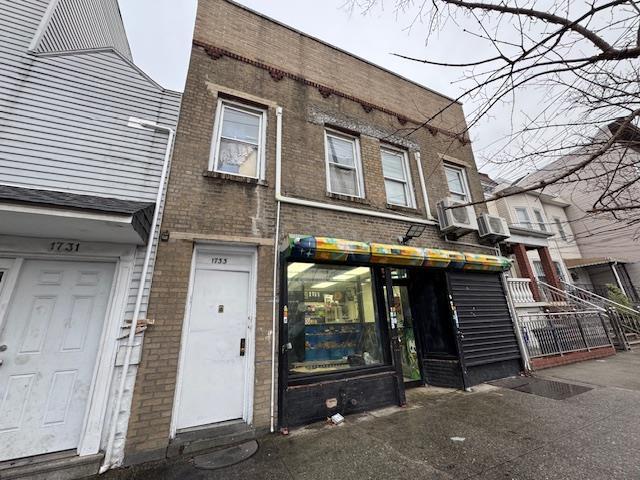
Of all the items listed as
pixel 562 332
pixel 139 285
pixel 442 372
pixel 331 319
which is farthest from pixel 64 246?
pixel 562 332

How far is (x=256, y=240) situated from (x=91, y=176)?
2.72m

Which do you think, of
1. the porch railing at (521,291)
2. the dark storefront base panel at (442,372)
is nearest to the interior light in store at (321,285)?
the dark storefront base panel at (442,372)

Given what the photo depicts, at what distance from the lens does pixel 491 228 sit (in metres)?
7.18

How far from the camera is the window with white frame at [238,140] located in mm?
5277

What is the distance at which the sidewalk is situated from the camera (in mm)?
2791

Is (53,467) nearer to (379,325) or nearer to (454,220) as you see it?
(379,325)

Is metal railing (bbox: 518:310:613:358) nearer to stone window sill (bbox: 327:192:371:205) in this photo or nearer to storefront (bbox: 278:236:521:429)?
storefront (bbox: 278:236:521:429)

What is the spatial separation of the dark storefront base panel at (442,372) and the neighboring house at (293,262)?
37 millimetres

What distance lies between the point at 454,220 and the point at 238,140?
5443 millimetres

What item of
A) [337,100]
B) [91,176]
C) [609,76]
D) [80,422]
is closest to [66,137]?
[91,176]

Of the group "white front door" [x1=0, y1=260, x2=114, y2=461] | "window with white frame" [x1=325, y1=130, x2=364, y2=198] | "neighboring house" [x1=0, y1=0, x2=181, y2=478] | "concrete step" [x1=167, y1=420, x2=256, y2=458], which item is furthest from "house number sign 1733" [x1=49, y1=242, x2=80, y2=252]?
"window with white frame" [x1=325, y1=130, x2=364, y2=198]

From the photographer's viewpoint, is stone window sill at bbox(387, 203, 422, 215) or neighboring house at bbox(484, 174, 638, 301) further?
neighboring house at bbox(484, 174, 638, 301)

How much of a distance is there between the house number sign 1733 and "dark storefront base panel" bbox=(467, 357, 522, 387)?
24.6 feet

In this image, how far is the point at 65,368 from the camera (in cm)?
353
